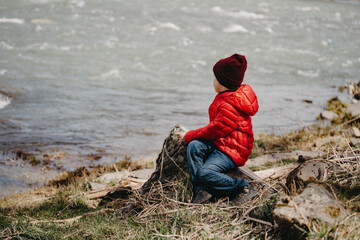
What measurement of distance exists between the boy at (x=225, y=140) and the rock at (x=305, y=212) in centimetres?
73

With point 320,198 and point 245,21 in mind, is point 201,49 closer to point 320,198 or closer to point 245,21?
point 245,21

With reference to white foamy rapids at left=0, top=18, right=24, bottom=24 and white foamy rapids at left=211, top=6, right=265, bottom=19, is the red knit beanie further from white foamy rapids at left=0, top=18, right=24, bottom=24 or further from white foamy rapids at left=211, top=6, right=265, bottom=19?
white foamy rapids at left=211, top=6, right=265, bottom=19

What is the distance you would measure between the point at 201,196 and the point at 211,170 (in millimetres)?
310

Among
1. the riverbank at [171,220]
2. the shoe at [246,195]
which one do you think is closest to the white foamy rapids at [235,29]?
the riverbank at [171,220]

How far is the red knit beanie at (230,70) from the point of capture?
12.6ft

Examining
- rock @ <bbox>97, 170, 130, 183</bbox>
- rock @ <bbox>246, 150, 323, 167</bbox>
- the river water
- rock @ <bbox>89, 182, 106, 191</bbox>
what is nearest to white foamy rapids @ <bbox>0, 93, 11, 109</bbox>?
the river water

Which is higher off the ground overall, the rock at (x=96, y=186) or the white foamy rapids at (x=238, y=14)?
the white foamy rapids at (x=238, y=14)

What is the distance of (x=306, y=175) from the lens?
3791mm

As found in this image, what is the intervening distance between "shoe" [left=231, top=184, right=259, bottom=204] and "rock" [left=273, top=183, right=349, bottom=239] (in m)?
0.60

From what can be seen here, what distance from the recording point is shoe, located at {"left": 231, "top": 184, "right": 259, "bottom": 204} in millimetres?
3758

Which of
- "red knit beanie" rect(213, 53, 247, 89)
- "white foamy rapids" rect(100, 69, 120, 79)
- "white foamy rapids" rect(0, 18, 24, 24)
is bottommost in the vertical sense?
"white foamy rapids" rect(100, 69, 120, 79)

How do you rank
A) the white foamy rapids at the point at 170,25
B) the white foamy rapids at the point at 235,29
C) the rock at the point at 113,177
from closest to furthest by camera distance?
1. the rock at the point at 113,177
2. the white foamy rapids at the point at 170,25
3. the white foamy rapids at the point at 235,29

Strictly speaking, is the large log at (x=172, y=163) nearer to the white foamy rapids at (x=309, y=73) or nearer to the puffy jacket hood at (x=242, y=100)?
→ the puffy jacket hood at (x=242, y=100)

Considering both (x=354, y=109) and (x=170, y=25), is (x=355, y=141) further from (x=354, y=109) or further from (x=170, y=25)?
(x=170, y=25)
